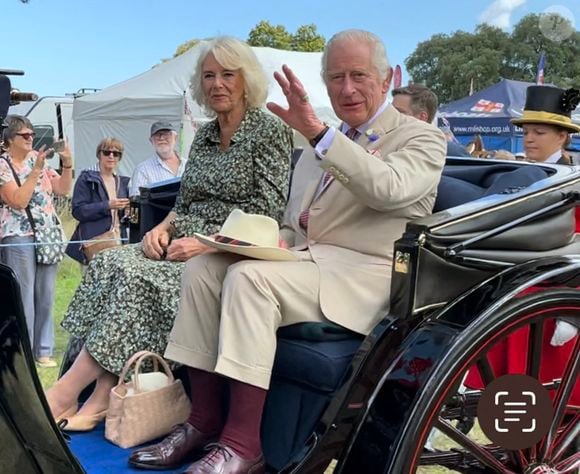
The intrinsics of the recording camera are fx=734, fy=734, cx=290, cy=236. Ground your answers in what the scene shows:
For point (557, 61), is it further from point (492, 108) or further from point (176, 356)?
point (176, 356)

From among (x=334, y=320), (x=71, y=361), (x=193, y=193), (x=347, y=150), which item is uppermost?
(x=347, y=150)

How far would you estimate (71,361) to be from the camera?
2896 millimetres

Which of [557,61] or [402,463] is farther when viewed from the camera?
[557,61]

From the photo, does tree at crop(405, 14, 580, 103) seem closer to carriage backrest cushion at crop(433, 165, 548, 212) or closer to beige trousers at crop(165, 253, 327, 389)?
carriage backrest cushion at crop(433, 165, 548, 212)

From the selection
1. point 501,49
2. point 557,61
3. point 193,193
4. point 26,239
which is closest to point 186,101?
point 26,239

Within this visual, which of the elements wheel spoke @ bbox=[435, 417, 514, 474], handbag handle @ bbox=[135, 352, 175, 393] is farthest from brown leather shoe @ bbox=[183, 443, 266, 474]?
wheel spoke @ bbox=[435, 417, 514, 474]

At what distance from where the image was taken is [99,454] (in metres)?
2.30

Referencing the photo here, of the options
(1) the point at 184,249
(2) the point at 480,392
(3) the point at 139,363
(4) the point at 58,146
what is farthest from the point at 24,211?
(2) the point at 480,392

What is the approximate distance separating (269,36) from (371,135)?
34998mm

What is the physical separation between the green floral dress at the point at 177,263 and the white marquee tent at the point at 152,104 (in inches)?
319

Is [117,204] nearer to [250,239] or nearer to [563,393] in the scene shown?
[250,239]

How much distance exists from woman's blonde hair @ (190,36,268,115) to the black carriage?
1.10 metres

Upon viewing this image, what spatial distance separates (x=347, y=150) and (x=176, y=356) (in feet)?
2.69

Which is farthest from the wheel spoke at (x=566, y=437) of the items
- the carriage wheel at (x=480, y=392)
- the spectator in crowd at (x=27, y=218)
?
the spectator in crowd at (x=27, y=218)
